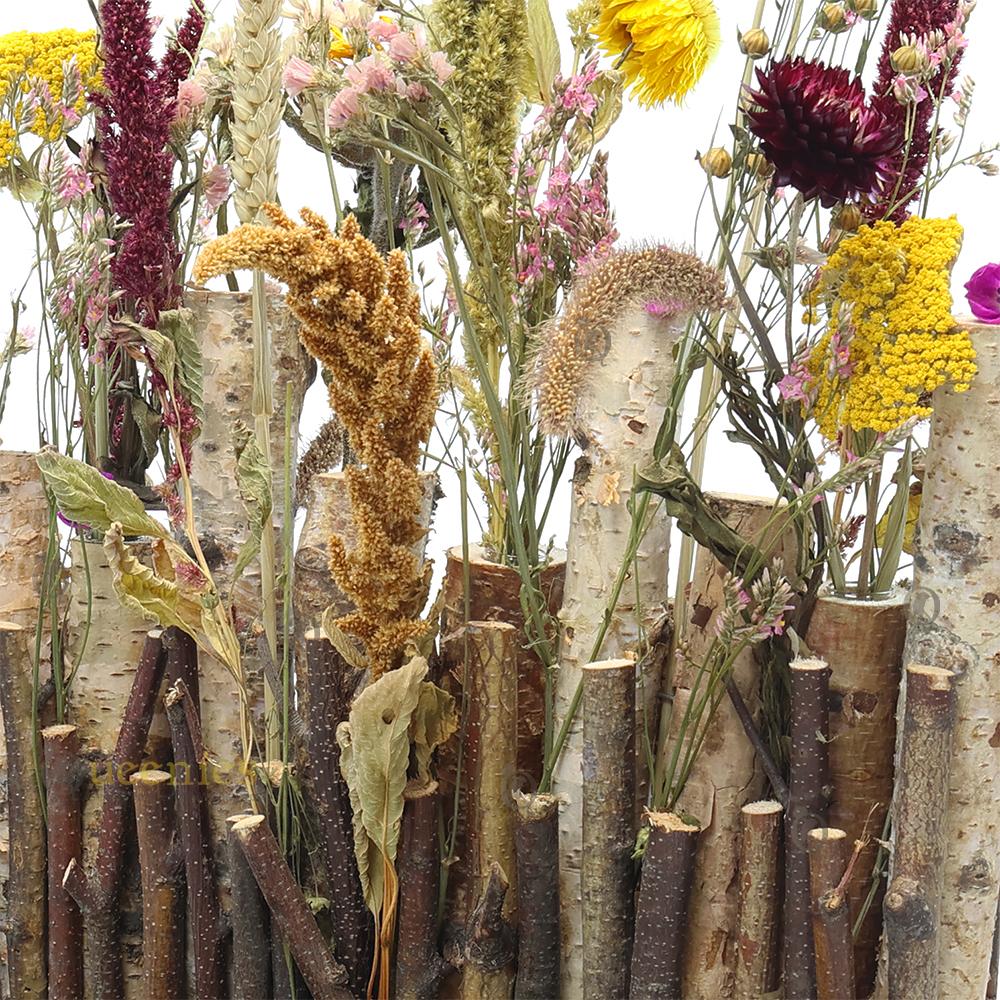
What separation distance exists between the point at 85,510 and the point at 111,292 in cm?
29

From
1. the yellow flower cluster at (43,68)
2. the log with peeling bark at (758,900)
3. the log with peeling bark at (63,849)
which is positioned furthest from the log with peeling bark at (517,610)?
the yellow flower cluster at (43,68)

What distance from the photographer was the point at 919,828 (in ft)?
5.27

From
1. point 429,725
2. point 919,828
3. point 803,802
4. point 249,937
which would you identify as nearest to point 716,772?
point 803,802

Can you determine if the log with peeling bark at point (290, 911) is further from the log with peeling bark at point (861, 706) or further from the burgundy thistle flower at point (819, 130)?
the burgundy thistle flower at point (819, 130)

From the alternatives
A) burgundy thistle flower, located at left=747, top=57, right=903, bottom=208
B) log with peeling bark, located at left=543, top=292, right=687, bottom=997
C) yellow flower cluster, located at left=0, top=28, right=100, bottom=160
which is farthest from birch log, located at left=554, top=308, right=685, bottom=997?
yellow flower cluster, located at left=0, top=28, right=100, bottom=160

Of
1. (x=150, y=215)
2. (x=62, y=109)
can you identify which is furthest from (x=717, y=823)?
(x=62, y=109)

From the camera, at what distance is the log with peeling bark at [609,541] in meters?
1.68

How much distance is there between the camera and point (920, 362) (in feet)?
5.08

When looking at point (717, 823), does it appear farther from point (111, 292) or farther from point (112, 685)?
point (111, 292)

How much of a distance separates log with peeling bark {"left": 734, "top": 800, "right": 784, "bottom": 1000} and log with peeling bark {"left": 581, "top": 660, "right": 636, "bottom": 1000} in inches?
5.2

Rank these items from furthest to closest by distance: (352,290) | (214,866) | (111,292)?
(214,866) < (111,292) < (352,290)

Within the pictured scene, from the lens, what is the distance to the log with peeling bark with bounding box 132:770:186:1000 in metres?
1.87

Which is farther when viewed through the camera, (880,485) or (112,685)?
(112,685)

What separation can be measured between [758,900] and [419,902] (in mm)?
405
